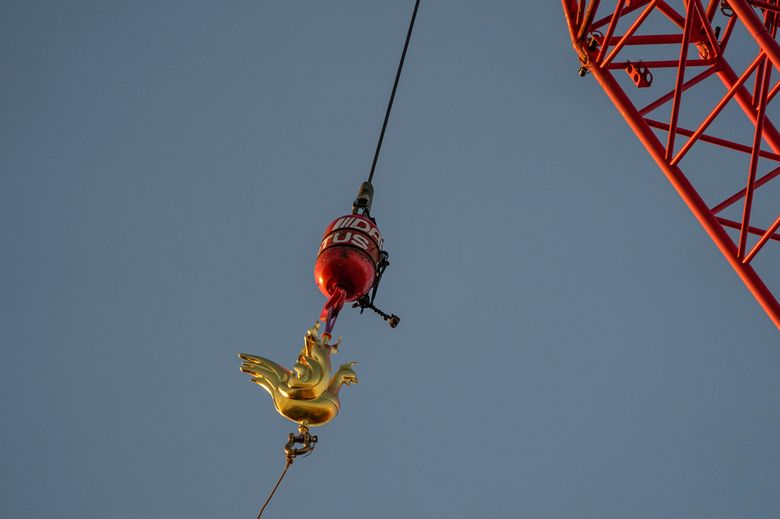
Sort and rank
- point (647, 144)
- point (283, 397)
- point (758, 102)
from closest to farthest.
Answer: point (283, 397) < point (758, 102) < point (647, 144)

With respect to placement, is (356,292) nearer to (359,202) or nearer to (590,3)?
(359,202)

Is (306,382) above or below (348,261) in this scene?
below

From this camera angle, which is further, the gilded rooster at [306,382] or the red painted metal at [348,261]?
the red painted metal at [348,261]

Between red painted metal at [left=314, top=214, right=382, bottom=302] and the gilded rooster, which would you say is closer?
the gilded rooster

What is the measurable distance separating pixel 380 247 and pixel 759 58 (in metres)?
4.07

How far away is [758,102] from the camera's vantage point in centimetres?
970

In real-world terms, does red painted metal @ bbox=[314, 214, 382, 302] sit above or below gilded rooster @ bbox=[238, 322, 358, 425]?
above

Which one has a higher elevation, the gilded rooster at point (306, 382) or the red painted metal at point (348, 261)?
the red painted metal at point (348, 261)

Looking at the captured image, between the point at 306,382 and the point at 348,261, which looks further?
the point at 348,261

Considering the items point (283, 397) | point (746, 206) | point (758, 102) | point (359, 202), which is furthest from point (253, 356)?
point (758, 102)

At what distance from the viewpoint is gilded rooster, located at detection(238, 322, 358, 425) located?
7.27 metres

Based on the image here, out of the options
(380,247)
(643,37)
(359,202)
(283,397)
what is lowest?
(283,397)

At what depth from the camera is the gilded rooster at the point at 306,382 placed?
23.9 ft

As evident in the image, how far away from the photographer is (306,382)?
7309mm
